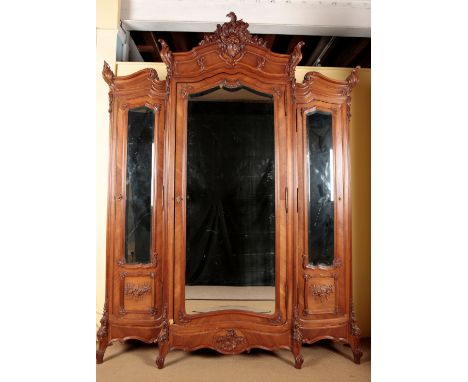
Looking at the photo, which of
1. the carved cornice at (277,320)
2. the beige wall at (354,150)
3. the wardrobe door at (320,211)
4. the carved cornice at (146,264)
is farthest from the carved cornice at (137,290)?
the wardrobe door at (320,211)

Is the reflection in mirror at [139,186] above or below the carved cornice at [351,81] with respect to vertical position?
below

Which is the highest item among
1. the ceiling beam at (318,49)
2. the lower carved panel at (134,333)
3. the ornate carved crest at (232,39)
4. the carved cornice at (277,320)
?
the ceiling beam at (318,49)

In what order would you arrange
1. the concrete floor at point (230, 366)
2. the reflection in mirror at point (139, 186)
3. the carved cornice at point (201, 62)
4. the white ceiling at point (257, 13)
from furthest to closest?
the white ceiling at point (257, 13)
the reflection in mirror at point (139, 186)
the carved cornice at point (201, 62)
the concrete floor at point (230, 366)

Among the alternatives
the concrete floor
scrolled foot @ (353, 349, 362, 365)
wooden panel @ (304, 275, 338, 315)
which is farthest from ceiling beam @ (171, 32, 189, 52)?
scrolled foot @ (353, 349, 362, 365)

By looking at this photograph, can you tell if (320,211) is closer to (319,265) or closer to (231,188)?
(319,265)

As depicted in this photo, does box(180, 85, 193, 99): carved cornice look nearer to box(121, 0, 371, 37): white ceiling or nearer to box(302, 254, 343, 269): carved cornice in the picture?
box(121, 0, 371, 37): white ceiling

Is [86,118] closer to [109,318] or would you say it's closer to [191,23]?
[109,318]

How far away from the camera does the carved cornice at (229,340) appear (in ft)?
6.70

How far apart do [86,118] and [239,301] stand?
1.82 metres

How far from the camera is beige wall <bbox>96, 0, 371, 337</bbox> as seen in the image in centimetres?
261

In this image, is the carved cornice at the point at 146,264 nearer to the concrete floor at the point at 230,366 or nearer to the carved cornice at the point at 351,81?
the concrete floor at the point at 230,366

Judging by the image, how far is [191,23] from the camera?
278 centimetres
